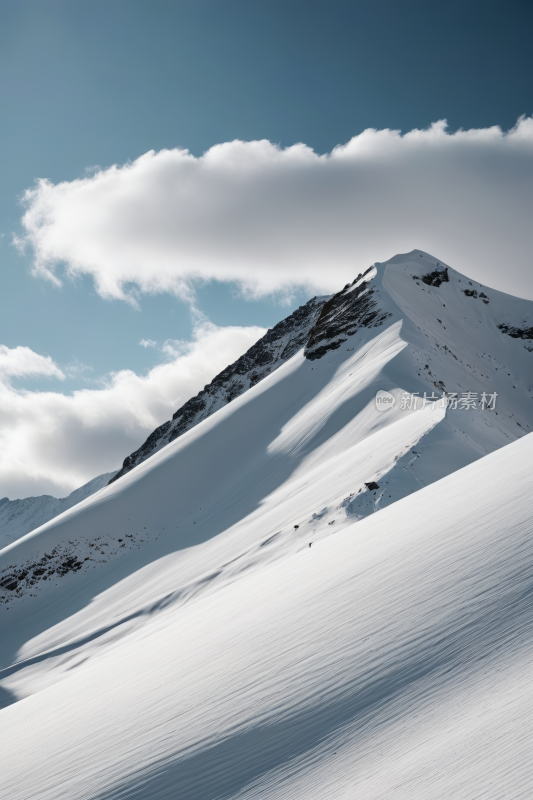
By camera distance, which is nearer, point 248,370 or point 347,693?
point 347,693

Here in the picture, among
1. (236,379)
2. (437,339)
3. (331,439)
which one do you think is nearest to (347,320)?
(437,339)

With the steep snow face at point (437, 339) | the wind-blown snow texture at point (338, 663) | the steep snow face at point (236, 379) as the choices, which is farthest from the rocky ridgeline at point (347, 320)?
the steep snow face at point (236, 379)

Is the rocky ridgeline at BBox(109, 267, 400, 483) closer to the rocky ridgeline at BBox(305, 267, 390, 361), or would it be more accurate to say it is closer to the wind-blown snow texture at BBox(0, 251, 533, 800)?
the rocky ridgeline at BBox(305, 267, 390, 361)

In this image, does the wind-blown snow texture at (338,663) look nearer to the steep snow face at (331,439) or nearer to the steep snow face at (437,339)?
the steep snow face at (331,439)

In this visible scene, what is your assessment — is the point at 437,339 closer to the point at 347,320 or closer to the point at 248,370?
the point at 347,320

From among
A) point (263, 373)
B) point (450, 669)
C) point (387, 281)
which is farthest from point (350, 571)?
point (263, 373)

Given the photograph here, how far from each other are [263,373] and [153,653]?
58.3 metres

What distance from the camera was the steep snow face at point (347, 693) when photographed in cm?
395

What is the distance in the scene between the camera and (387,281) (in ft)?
144

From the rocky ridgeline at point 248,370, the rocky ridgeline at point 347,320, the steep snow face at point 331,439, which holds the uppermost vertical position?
the rocky ridgeline at point 248,370

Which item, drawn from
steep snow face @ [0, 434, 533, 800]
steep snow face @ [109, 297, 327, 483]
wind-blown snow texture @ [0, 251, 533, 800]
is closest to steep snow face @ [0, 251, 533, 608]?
wind-blown snow texture @ [0, 251, 533, 800]

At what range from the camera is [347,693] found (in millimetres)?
4832

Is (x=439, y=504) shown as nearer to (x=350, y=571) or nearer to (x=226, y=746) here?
(x=350, y=571)

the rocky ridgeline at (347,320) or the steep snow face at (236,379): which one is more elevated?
the steep snow face at (236,379)
